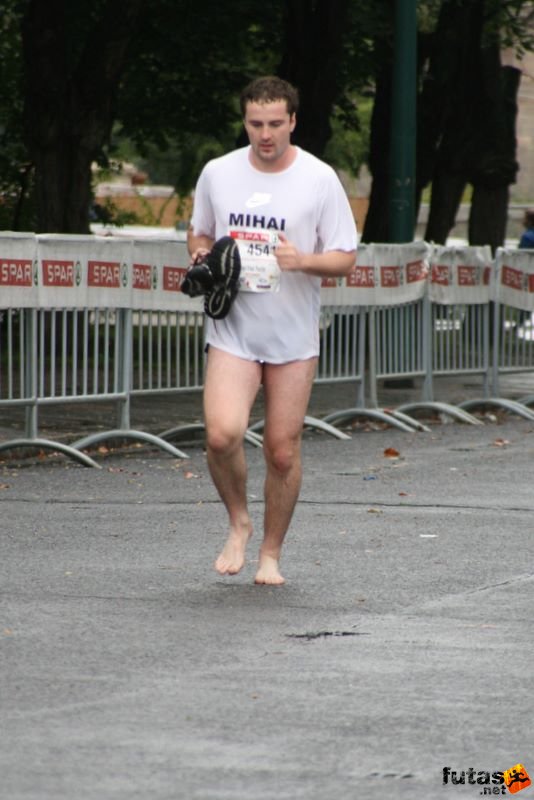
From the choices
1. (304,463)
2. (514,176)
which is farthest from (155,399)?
(514,176)

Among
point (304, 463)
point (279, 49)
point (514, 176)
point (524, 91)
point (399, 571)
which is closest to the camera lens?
point (399, 571)

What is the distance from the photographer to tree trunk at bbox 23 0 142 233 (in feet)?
60.1

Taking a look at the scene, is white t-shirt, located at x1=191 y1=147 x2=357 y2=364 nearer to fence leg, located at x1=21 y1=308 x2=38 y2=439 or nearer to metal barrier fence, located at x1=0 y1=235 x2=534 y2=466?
metal barrier fence, located at x1=0 y1=235 x2=534 y2=466

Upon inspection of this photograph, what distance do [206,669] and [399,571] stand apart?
7.13 ft

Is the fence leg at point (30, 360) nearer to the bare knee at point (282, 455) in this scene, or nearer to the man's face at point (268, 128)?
the bare knee at point (282, 455)

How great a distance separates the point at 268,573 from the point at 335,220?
4.45ft

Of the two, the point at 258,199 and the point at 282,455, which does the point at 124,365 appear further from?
the point at 258,199

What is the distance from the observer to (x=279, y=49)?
956 inches

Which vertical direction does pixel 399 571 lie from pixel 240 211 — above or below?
below

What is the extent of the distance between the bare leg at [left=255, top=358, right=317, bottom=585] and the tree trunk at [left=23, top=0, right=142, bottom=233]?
1133cm

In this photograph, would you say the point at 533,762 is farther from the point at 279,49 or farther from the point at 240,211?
the point at 279,49

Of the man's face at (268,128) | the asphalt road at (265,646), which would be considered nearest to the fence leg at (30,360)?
the asphalt road at (265,646)

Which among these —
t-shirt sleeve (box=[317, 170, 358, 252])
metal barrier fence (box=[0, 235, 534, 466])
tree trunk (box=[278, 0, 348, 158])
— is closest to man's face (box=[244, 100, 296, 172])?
t-shirt sleeve (box=[317, 170, 358, 252])

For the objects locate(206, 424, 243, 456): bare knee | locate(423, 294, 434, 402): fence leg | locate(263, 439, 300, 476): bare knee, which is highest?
locate(206, 424, 243, 456): bare knee
